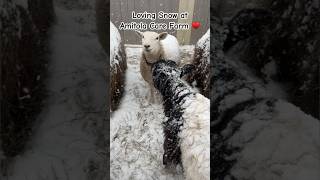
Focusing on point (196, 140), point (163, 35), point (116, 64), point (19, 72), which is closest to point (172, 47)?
point (163, 35)

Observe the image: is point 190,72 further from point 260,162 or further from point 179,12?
point 260,162

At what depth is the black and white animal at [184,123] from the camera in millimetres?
1562

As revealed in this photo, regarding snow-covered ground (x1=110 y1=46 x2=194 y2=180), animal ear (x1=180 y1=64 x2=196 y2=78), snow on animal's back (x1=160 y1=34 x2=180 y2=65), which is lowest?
snow-covered ground (x1=110 y1=46 x2=194 y2=180)

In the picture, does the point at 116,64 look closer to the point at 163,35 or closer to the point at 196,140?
the point at 163,35

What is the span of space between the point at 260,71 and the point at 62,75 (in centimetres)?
55

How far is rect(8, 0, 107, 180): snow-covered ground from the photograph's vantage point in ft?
5.23

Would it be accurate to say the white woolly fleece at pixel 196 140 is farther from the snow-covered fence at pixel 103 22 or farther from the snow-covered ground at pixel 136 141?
the snow-covered fence at pixel 103 22

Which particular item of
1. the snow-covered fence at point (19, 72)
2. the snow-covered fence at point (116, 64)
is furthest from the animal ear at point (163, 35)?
the snow-covered fence at point (19, 72)

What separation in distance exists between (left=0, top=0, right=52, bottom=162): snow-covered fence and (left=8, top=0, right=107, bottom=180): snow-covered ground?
3 centimetres

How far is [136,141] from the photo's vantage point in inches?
62.5

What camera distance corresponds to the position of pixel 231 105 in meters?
1.60

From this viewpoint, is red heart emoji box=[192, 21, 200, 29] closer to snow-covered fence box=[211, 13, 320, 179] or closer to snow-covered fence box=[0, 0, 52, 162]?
snow-covered fence box=[211, 13, 320, 179]

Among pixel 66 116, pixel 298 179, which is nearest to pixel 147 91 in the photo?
pixel 66 116

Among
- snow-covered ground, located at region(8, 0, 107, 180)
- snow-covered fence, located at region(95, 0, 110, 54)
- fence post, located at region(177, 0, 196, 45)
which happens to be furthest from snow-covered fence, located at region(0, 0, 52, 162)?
fence post, located at region(177, 0, 196, 45)
